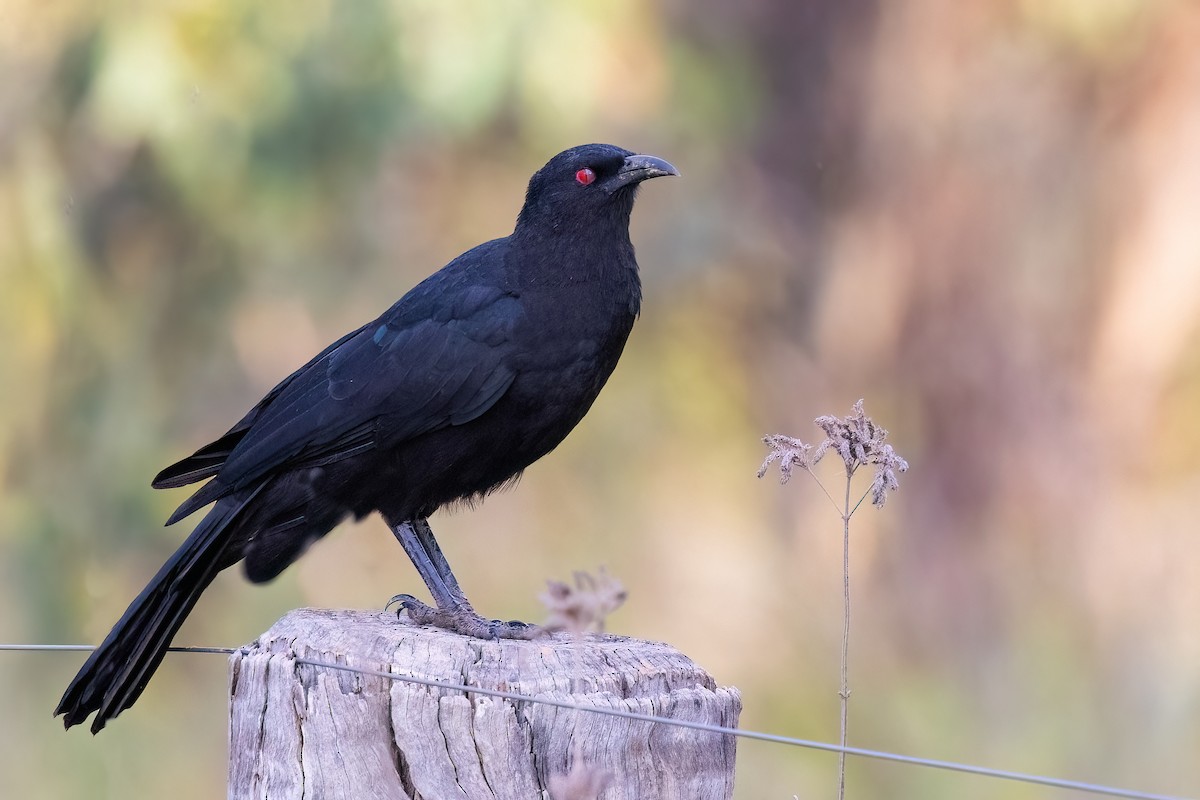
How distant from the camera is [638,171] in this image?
133 inches

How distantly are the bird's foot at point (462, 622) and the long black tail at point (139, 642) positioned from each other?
497 millimetres

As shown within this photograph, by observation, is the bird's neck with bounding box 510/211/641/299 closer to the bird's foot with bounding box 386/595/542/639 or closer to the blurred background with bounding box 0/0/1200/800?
the bird's foot with bounding box 386/595/542/639

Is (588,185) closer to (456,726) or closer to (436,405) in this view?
(436,405)

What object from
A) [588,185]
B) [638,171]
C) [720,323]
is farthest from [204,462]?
[720,323]

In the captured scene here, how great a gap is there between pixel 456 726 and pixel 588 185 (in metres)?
1.61

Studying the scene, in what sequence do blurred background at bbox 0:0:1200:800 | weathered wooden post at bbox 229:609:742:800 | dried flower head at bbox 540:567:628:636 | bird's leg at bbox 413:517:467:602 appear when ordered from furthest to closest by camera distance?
blurred background at bbox 0:0:1200:800
bird's leg at bbox 413:517:467:602
weathered wooden post at bbox 229:609:742:800
dried flower head at bbox 540:567:628:636

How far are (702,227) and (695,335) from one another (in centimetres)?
57

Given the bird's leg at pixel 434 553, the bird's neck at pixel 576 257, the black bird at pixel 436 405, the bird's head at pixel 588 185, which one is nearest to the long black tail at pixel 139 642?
the black bird at pixel 436 405

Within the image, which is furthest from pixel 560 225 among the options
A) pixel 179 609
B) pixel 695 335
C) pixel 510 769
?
pixel 695 335

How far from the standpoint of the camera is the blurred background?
21.5ft

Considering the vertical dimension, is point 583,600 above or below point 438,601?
below

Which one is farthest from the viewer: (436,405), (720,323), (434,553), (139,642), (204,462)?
(720,323)

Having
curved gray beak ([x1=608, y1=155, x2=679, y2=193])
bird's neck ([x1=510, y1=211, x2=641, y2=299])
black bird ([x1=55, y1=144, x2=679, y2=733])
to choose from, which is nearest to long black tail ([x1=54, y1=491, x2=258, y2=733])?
black bird ([x1=55, y1=144, x2=679, y2=733])

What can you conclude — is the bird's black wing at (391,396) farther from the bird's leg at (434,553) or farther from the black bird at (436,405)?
the bird's leg at (434,553)
